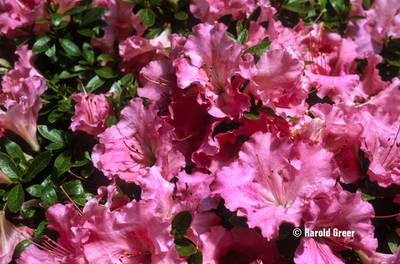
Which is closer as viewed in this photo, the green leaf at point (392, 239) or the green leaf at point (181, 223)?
the green leaf at point (181, 223)

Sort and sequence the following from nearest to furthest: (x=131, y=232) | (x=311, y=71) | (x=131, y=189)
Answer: (x=131, y=232)
(x=131, y=189)
(x=311, y=71)

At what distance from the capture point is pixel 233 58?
114cm

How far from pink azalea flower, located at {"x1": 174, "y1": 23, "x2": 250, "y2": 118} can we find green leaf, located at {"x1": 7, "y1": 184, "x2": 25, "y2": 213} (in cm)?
80

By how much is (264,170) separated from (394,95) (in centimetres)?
73

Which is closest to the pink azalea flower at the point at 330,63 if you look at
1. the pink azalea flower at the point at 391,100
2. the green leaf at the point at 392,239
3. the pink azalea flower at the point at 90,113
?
the pink azalea flower at the point at 391,100

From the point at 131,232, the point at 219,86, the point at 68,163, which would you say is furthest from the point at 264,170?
the point at 68,163

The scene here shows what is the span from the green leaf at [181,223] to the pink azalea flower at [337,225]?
1.16ft

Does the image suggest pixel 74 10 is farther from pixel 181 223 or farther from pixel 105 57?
pixel 181 223

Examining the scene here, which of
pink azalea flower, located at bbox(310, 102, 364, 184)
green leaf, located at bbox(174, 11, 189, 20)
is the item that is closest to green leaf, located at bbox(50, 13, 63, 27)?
green leaf, located at bbox(174, 11, 189, 20)

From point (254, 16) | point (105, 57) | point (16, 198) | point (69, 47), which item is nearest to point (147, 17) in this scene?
point (105, 57)

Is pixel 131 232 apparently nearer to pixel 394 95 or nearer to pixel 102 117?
pixel 102 117

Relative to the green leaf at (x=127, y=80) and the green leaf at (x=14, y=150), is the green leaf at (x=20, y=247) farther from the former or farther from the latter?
the green leaf at (x=127, y=80)

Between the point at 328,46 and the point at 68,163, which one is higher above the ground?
the point at 328,46

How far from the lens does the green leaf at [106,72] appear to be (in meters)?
1.65
